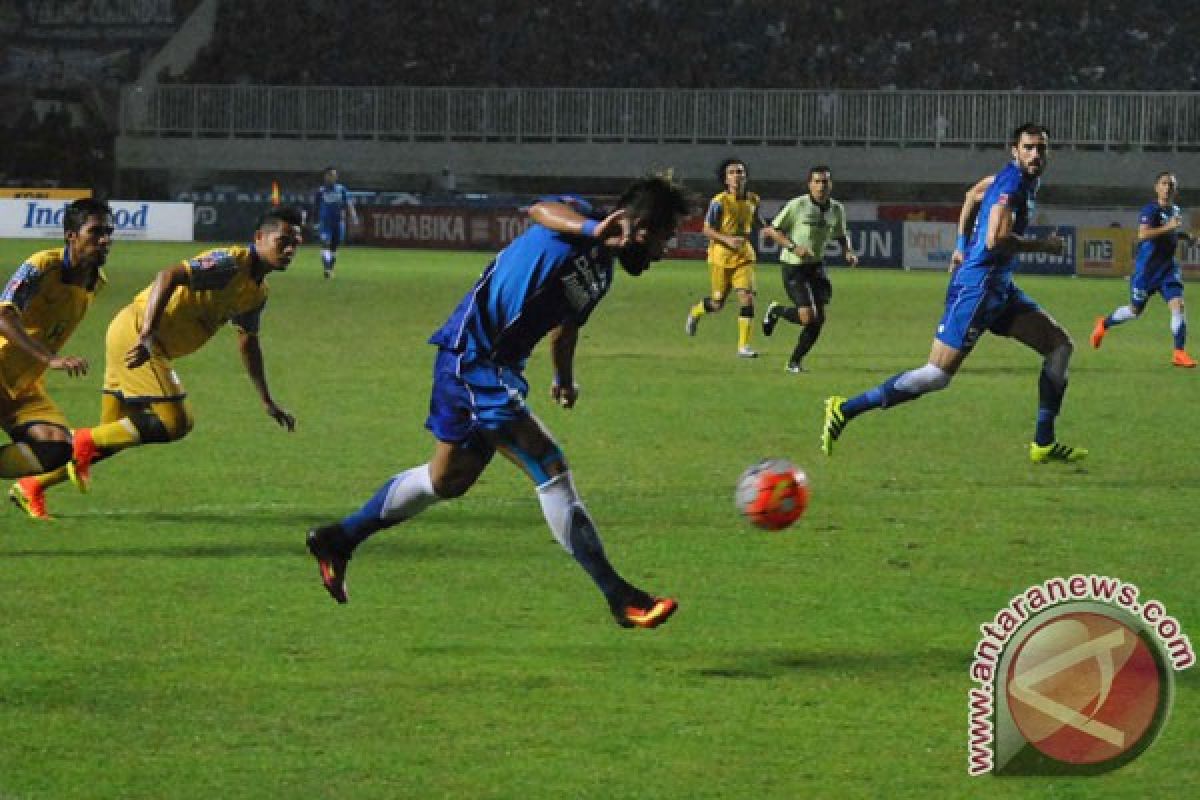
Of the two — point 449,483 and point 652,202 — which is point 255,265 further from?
point 652,202

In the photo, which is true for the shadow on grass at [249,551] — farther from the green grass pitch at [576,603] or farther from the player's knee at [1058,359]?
the player's knee at [1058,359]

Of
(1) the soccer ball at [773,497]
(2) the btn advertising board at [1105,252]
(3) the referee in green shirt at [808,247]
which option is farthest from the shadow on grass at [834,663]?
(2) the btn advertising board at [1105,252]

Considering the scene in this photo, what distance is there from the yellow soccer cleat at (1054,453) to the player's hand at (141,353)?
21.6 ft

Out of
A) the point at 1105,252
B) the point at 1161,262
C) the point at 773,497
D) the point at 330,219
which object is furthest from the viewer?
the point at 1105,252

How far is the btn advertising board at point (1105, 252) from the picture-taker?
45.6m

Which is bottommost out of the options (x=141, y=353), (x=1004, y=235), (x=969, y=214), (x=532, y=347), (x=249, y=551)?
(x=249, y=551)

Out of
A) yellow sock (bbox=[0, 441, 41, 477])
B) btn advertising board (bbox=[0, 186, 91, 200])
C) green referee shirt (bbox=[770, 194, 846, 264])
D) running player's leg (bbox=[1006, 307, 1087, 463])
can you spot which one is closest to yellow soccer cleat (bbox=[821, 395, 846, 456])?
running player's leg (bbox=[1006, 307, 1087, 463])

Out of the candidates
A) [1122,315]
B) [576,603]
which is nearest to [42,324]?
[576,603]

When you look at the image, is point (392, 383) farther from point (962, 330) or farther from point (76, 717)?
point (76, 717)

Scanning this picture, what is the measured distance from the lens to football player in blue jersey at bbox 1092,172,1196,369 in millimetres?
24094

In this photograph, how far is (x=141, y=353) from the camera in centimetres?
1077

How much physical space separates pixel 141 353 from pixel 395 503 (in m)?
A: 2.28

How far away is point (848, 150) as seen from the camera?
5088cm

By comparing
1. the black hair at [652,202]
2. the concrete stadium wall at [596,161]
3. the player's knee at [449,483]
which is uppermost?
the concrete stadium wall at [596,161]
